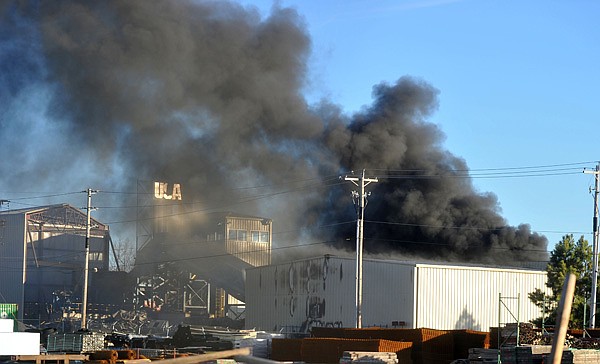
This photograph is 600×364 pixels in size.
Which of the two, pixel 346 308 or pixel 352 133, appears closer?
pixel 346 308

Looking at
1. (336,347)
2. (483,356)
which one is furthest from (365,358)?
(336,347)

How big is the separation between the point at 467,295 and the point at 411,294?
3.61 metres

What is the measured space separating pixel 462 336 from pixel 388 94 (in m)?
46.0

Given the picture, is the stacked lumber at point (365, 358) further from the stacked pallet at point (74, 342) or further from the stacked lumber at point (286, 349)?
the stacked pallet at point (74, 342)

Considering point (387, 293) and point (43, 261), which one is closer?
point (387, 293)

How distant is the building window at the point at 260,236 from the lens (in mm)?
80625

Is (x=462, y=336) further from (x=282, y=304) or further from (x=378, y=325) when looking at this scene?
(x=282, y=304)

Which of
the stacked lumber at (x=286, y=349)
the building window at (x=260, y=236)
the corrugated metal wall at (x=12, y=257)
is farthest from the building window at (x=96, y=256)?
the stacked lumber at (x=286, y=349)

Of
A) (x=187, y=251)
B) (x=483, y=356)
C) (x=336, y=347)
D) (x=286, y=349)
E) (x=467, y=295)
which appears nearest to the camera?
(x=483, y=356)

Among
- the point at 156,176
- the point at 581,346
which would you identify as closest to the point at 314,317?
the point at 581,346

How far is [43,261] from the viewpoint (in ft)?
255

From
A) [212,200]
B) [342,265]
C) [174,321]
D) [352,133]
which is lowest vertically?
[174,321]

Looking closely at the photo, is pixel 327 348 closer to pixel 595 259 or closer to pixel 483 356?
pixel 483 356

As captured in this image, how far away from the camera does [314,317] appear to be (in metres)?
54.4
